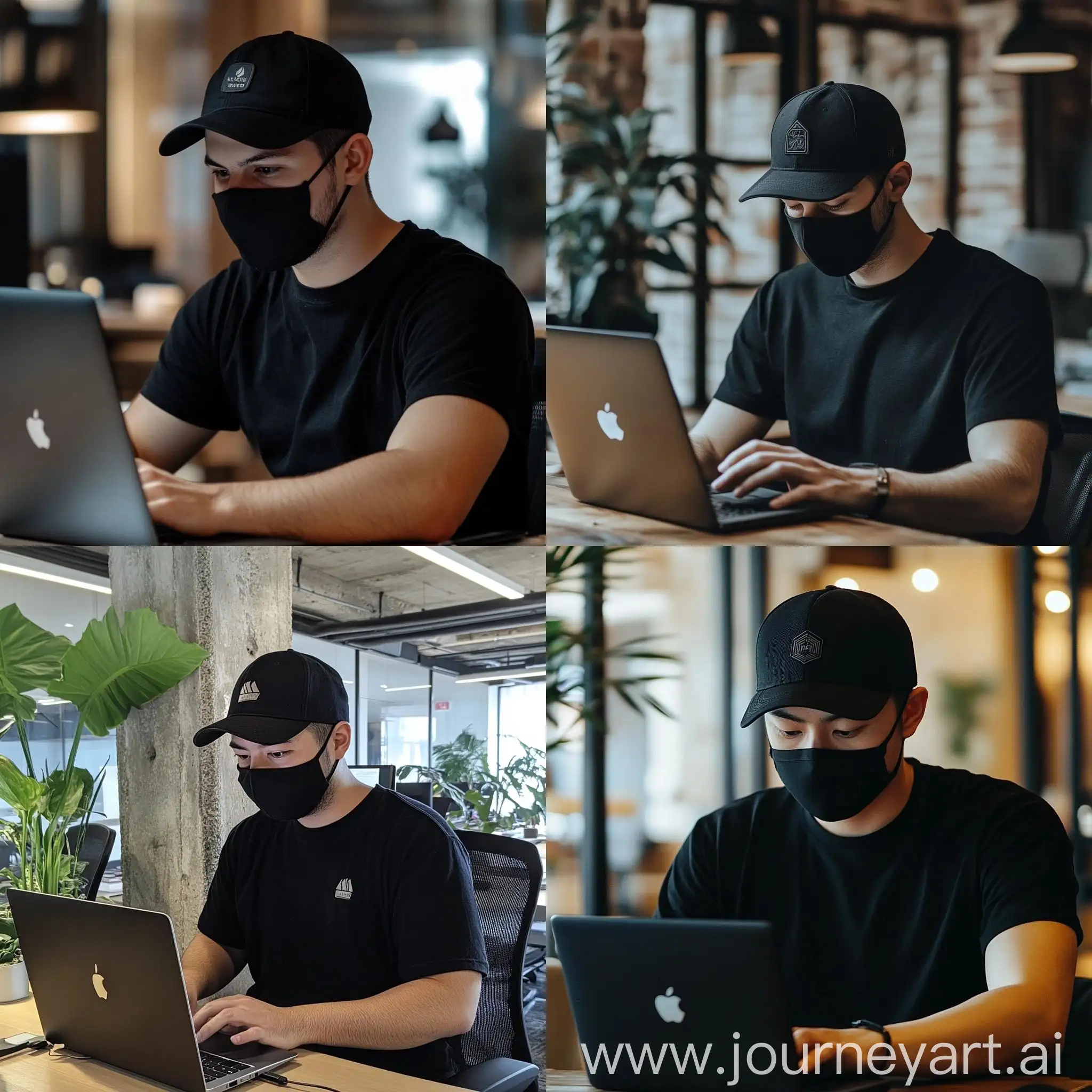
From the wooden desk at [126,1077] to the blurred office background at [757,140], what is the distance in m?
1.27

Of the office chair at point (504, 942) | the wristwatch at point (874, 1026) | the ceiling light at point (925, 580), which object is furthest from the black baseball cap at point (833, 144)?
the wristwatch at point (874, 1026)

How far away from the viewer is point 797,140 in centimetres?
212

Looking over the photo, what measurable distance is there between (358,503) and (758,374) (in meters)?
0.74

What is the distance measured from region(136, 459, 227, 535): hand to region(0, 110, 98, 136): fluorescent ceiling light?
86 centimetres

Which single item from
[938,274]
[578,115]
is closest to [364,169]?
[578,115]

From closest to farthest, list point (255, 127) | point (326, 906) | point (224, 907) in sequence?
point (255, 127) < point (326, 906) < point (224, 907)

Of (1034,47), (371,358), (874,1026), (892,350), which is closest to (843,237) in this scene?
(892,350)

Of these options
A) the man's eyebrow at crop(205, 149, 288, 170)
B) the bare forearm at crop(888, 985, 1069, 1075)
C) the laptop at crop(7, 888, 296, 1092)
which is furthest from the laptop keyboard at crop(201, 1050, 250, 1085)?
the man's eyebrow at crop(205, 149, 288, 170)

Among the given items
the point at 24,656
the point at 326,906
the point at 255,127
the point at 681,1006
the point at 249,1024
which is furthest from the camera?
the point at 24,656

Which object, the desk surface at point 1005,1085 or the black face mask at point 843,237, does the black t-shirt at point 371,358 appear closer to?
the black face mask at point 843,237

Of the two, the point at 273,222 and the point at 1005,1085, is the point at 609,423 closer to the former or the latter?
the point at 273,222

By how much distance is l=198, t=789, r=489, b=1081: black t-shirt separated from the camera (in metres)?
2.30

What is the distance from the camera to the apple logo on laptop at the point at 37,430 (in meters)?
2.08

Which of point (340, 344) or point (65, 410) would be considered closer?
point (65, 410)
